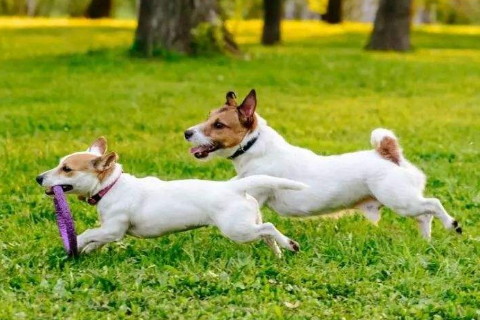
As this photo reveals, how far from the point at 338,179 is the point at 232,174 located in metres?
2.41

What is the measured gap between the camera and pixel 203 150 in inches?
258

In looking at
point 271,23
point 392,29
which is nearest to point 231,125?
point 392,29

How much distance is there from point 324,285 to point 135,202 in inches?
50.8

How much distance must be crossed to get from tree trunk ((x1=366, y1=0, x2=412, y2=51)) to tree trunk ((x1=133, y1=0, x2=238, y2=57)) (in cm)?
601

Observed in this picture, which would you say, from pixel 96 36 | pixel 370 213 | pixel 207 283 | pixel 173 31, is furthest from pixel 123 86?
pixel 96 36

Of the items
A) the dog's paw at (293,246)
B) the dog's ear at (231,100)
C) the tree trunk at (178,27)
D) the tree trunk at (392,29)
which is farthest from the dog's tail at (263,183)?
the tree trunk at (392,29)

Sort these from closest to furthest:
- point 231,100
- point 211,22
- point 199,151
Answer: point 199,151
point 231,100
point 211,22

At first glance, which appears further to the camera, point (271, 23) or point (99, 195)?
point (271, 23)

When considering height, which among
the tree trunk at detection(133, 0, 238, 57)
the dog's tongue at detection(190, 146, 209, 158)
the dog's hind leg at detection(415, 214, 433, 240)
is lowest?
the tree trunk at detection(133, 0, 238, 57)

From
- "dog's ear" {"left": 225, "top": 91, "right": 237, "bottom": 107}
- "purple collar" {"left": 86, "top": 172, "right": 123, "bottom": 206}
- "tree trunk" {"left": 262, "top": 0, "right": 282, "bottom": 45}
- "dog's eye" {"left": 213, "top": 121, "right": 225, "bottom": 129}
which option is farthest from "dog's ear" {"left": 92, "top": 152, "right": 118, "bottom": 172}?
"tree trunk" {"left": 262, "top": 0, "right": 282, "bottom": 45}

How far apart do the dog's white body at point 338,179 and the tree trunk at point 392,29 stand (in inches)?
666

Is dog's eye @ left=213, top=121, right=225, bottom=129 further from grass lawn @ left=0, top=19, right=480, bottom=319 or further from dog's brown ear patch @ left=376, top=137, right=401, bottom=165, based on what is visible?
dog's brown ear patch @ left=376, top=137, right=401, bottom=165

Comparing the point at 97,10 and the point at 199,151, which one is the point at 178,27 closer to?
the point at 199,151

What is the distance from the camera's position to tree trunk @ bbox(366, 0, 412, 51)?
23.1m
